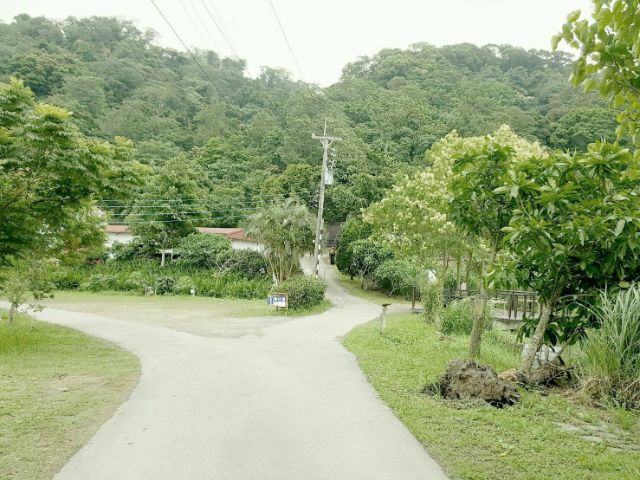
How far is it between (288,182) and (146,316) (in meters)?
24.1

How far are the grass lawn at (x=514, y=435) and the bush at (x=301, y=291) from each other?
14.2 metres

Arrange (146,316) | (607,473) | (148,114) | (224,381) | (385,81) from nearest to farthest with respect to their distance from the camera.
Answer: (607,473), (224,381), (146,316), (148,114), (385,81)

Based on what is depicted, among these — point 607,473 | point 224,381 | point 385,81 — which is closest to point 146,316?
point 224,381

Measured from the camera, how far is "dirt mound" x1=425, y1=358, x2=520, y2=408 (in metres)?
6.51

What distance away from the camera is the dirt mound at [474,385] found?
21.4 ft

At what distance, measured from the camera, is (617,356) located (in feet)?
21.0

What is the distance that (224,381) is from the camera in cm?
802

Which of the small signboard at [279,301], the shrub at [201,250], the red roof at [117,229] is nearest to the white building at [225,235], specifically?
the red roof at [117,229]

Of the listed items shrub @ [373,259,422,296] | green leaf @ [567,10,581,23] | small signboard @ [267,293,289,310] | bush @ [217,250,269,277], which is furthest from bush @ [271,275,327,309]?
green leaf @ [567,10,581,23]

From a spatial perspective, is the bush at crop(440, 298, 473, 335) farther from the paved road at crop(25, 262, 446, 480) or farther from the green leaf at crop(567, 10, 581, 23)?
the green leaf at crop(567, 10, 581, 23)

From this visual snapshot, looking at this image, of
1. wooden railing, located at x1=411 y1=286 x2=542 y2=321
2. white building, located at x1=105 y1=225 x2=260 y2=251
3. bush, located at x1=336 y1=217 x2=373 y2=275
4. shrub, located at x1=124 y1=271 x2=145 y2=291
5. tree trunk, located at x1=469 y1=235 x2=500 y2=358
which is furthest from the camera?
→ white building, located at x1=105 y1=225 x2=260 y2=251

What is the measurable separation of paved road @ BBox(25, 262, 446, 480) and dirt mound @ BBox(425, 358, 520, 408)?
1038 millimetres

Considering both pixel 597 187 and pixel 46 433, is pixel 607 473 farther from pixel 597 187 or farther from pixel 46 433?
pixel 46 433

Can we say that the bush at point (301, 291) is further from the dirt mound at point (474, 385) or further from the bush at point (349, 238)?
the dirt mound at point (474, 385)
